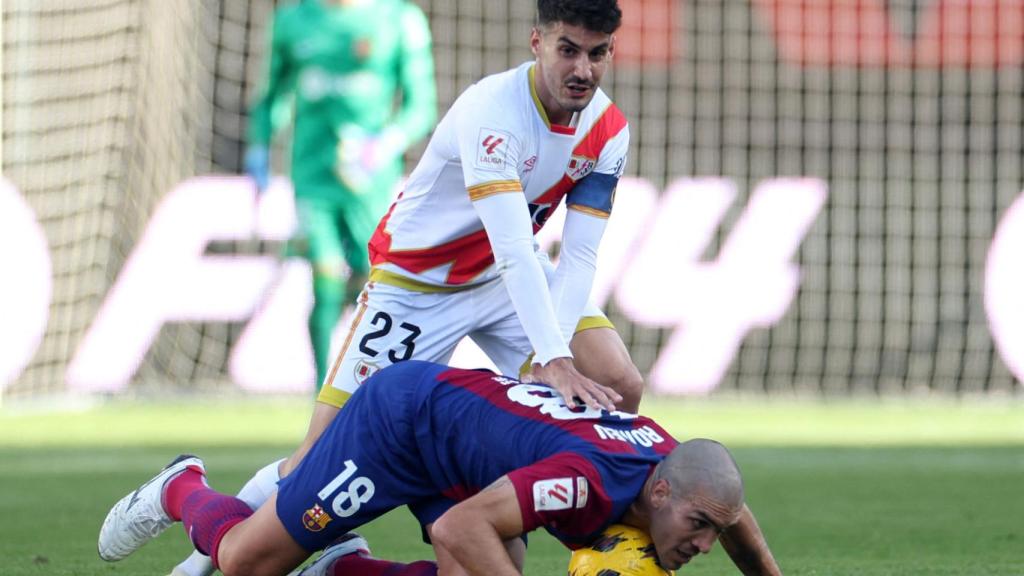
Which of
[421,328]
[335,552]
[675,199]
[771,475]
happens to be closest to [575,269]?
[421,328]

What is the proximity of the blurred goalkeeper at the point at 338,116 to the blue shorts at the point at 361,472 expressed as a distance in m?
5.01

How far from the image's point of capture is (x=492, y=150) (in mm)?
4836

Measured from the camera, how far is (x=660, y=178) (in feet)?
43.5

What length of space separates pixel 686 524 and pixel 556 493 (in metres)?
0.32

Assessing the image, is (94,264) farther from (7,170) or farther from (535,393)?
(535,393)

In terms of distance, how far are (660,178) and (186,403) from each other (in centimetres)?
419

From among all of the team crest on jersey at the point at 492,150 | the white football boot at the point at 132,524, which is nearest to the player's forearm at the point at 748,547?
the team crest on jersey at the point at 492,150

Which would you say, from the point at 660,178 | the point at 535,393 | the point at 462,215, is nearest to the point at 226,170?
the point at 660,178

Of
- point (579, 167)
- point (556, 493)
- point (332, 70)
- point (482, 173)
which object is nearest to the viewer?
point (556, 493)

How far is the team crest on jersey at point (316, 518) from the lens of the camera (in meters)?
4.25

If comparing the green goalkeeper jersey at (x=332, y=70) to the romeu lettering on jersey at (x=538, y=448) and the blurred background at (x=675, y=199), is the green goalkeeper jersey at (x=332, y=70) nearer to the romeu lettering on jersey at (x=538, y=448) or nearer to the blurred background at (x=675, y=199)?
the blurred background at (x=675, y=199)

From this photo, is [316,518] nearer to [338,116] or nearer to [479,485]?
[479,485]

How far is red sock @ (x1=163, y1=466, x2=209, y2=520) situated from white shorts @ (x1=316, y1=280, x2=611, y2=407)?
0.46 meters

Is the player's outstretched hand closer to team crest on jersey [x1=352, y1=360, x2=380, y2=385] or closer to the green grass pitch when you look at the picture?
team crest on jersey [x1=352, y1=360, x2=380, y2=385]
